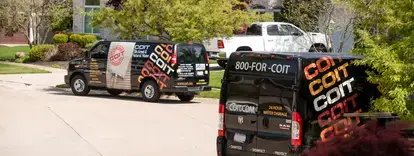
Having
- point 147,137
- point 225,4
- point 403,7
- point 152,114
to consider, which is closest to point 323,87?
point 403,7

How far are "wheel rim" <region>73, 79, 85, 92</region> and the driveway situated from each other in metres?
0.31

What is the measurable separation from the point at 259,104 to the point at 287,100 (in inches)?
17.9

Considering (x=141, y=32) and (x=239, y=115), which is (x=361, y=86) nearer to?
(x=239, y=115)

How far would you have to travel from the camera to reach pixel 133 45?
67.3 feet

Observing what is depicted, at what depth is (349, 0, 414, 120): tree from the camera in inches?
326

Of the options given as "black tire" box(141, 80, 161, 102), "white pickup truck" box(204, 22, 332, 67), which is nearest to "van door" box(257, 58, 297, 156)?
"black tire" box(141, 80, 161, 102)

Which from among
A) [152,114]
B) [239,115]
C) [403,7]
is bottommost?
[152,114]

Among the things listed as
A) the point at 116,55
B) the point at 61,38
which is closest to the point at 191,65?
the point at 116,55

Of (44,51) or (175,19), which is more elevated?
(175,19)

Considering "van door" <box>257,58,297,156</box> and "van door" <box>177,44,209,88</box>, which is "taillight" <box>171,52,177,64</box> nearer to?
"van door" <box>177,44,209,88</box>

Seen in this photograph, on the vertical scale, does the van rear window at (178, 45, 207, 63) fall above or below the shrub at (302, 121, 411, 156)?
below

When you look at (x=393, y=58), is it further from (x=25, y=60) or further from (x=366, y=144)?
(x=25, y=60)

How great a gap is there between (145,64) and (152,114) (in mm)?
2947

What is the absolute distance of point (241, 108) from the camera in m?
9.27
